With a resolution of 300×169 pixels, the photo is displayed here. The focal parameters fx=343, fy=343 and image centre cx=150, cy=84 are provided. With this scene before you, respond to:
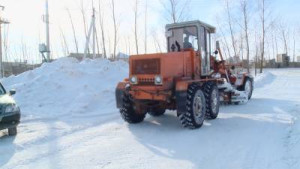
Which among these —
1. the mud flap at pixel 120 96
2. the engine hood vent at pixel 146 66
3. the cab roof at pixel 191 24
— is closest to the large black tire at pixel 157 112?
the mud flap at pixel 120 96

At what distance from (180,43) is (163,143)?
3924mm

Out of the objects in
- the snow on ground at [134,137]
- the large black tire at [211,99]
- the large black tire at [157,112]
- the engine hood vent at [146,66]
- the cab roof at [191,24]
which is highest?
the cab roof at [191,24]

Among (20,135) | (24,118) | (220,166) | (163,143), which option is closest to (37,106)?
(24,118)

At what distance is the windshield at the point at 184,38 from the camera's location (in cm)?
1028

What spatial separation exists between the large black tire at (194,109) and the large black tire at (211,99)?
555mm

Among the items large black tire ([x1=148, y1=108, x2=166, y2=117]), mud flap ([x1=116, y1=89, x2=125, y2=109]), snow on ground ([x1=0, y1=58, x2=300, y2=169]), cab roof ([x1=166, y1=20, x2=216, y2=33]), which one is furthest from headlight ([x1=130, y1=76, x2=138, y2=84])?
cab roof ([x1=166, y1=20, x2=216, y2=33])

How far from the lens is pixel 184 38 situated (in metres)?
10.4

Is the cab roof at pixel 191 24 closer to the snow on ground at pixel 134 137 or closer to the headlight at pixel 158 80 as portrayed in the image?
the headlight at pixel 158 80

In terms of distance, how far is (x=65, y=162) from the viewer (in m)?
6.32

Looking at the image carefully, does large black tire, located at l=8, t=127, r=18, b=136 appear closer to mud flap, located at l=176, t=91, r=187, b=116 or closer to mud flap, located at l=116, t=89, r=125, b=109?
mud flap, located at l=116, t=89, r=125, b=109

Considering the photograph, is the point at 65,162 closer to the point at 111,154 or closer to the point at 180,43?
the point at 111,154

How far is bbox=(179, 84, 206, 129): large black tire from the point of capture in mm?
8617

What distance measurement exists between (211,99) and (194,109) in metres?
1.33

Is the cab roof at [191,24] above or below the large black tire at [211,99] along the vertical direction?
above
